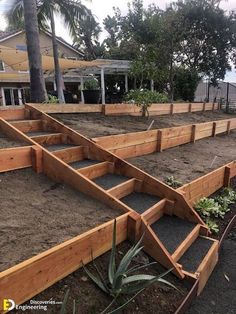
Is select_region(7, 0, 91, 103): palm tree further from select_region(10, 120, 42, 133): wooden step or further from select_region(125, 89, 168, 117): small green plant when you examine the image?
select_region(10, 120, 42, 133): wooden step

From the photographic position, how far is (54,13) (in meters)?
12.9

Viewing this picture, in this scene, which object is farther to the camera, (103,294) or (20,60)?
(20,60)

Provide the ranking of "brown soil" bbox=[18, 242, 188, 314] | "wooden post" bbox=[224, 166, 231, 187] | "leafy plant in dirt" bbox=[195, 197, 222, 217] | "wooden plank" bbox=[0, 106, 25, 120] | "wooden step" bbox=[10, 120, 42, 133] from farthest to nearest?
"wooden post" bbox=[224, 166, 231, 187] → "wooden plank" bbox=[0, 106, 25, 120] → "wooden step" bbox=[10, 120, 42, 133] → "leafy plant in dirt" bbox=[195, 197, 222, 217] → "brown soil" bbox=[18, 242, 188, 314]

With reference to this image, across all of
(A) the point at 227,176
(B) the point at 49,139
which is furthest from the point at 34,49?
(A) the point at 227,176

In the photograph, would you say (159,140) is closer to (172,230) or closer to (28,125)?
(28,125)

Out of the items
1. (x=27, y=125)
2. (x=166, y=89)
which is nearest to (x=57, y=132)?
(x=27, y=125)

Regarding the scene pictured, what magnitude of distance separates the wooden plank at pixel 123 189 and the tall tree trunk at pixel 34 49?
13.3 feet

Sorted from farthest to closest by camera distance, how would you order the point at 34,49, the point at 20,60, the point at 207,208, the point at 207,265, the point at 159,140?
the point at 20,60 < the point at 34,49 < the point at 159,140 < the point at 207,208 < the point at 207,265

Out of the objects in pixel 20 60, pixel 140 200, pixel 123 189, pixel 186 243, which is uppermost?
pixel 20 60

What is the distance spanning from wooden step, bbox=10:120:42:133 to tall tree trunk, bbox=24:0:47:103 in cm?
225

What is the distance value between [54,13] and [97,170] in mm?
11336

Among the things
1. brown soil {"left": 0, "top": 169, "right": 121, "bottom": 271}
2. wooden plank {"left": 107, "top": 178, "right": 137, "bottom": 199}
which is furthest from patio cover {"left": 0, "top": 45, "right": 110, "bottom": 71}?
wooden plank {"left": 107, "top": 178, "right": 137, "bottom": 199}

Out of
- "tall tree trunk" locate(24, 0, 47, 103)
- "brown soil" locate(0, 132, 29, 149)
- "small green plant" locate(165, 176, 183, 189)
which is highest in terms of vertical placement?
"tall tree trunk" locate(24, 0, 47, 103)

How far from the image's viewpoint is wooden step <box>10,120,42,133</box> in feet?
15.0
